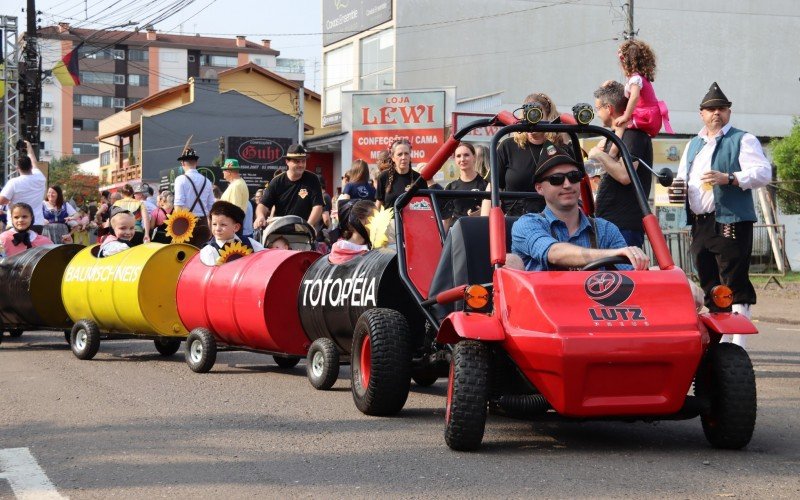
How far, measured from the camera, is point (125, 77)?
13312 centimetres

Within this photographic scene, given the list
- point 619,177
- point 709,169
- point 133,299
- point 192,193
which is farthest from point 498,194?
point 192,193

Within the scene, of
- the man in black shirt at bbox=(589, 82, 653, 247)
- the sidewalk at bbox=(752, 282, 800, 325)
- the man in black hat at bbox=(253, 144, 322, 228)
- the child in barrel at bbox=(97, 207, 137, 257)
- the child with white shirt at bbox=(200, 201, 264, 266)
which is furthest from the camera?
the sidewalk at bbox=(752, 282, 800, 325)

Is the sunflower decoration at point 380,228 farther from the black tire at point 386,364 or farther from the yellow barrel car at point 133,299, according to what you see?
the yellow barrel car at point 133,299

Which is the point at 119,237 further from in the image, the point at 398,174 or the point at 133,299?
the point at 398,174

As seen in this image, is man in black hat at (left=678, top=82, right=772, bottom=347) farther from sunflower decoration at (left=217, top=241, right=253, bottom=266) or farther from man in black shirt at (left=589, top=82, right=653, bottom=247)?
sunflower decoration at (left=217, top=241, right=253, bottom=266)

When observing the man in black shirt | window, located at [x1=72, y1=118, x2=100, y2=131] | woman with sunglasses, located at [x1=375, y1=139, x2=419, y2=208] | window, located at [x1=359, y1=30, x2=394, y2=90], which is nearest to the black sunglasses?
the man in black shirt

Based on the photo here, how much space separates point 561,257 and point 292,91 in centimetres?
7358

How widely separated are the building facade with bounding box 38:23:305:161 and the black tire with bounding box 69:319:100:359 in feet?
394

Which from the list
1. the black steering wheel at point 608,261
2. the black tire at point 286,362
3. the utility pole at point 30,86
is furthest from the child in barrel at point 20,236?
the utility pole at point 30,86

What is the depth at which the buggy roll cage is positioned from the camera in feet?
20.9

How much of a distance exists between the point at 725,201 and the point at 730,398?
3.52 m

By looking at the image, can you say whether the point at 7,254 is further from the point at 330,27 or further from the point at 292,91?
the point at 292,91

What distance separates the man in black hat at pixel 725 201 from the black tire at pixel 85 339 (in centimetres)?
521

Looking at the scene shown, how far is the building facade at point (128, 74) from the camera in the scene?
129750 millimetres
